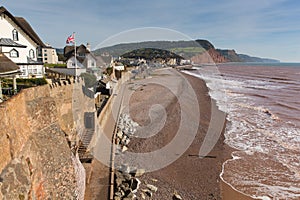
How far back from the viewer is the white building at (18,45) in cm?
1253

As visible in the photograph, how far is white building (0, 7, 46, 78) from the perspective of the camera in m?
12.5

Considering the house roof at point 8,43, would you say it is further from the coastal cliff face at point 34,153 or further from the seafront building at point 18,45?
the coastal cliff face at point 34,153

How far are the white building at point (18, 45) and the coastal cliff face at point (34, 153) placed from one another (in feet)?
26.4

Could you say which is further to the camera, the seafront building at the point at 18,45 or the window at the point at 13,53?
the window at the point at 13,53

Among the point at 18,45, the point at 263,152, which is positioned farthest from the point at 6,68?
the point at 263,152

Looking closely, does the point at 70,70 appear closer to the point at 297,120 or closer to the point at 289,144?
the point at 289,144

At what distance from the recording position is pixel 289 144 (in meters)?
13.5

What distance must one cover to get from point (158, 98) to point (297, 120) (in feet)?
44.5

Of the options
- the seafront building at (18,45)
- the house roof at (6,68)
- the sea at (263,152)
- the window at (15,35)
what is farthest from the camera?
the window at (15,35)

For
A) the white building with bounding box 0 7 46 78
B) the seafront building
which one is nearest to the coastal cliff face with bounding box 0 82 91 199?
the seafront building

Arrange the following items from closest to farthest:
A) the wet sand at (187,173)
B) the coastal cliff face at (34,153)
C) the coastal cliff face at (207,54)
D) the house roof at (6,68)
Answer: the coastal cliff face at (34,153) < the house roof at (6,68) < the wet sand at (187,173) < the coastal cliff face at (207,54)

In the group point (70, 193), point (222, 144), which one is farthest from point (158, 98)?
point (70, 193)

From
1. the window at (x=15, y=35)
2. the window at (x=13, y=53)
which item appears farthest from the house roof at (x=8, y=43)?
the window at (x=15, y=35)

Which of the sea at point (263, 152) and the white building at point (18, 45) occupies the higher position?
the white building at point (18, 45)
